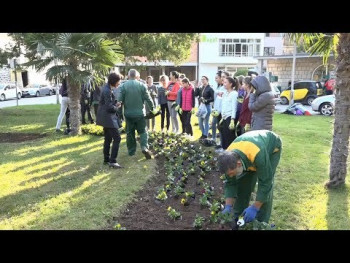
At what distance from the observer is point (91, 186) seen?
6.06 meters

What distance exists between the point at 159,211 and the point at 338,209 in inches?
102

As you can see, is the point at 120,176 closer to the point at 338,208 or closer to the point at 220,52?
the point at 338,208

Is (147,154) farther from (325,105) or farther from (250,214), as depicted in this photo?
(325,105)

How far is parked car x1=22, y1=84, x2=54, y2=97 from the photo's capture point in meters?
37.1

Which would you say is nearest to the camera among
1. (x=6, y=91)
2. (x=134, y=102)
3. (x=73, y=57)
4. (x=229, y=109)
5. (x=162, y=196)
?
(x=162, y=196)

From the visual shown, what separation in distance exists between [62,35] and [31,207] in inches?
225

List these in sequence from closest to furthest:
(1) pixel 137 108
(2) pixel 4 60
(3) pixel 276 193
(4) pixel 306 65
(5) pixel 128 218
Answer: (5) pixel 128 218 → (3) pixel 276 193 → (1) pixel 137 108 → (2) pixel 4 60 → (4) pixel 306 65

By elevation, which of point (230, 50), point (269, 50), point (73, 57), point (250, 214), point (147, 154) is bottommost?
point (147, 154)

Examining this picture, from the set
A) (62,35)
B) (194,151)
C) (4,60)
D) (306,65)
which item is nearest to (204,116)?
(194,151)

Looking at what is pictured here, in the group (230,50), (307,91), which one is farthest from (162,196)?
(230,50)

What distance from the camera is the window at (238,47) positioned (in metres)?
46.6

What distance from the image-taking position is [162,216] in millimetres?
4867

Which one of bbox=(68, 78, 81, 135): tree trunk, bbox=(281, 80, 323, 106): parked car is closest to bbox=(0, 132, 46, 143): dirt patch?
bbox=(68, 78, 81, 135): tree trunk

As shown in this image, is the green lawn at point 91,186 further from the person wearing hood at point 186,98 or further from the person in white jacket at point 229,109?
the person wearing hood at point 186,98
